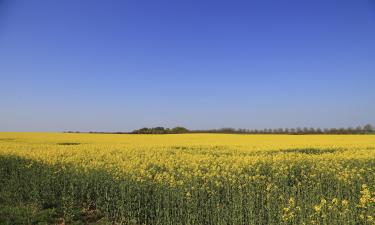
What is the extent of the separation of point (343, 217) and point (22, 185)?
35.6 ft

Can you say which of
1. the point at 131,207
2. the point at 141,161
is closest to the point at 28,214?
the point at 131,207

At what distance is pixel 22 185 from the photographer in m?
14.8

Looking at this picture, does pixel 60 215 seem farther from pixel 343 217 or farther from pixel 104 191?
pixel 343 217

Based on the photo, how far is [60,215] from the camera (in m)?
11.8

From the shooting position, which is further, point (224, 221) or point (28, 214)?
point (28, 214)

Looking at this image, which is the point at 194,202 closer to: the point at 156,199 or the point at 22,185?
the point at 156,199

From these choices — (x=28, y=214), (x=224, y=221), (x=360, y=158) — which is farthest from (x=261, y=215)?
(x=360, y=158)

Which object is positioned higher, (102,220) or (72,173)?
(72,173)

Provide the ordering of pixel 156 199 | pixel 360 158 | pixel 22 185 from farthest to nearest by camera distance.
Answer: pixel 360 158, pixel 22 185, pixel 156 199

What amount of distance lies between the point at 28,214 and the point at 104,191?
2.51 metres

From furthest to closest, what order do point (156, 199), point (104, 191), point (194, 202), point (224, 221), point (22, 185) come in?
point (22, 185), point (104, 191), point (156, 199), point (194, 202), point (224, 221)

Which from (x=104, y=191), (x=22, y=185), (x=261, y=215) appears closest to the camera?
(x=261, y=215)

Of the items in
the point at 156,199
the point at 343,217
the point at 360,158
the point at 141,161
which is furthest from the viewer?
the point at 360,158

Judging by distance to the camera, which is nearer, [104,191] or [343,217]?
[343,217]
